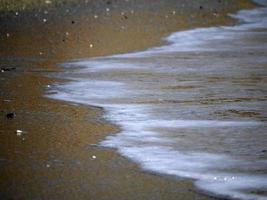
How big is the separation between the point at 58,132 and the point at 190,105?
2.18m

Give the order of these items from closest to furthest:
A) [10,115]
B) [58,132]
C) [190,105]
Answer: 1. [58,132]
2. [10,115]
3. [190,105]

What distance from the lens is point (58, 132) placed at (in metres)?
9.27

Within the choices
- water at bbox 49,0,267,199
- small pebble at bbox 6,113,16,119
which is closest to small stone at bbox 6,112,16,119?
small pebble at bbox 6,113,16,119

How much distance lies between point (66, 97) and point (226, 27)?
10486mm

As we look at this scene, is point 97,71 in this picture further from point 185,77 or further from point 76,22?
point 76,22

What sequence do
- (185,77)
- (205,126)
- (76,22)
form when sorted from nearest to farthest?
(205,126) → (185,77) → (76,22)

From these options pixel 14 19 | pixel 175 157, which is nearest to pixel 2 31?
pixel 14 19

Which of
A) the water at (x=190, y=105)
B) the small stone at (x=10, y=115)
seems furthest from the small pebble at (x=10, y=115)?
the water at (x=190, y=105)

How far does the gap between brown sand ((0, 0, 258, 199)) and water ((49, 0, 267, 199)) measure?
0.85 ft

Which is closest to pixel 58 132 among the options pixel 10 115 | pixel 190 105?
pixel 10 115

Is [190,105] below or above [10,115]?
below

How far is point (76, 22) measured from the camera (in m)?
21.2

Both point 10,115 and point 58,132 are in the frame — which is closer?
point 58,132

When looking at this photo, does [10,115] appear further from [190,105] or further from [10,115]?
[190,105]
